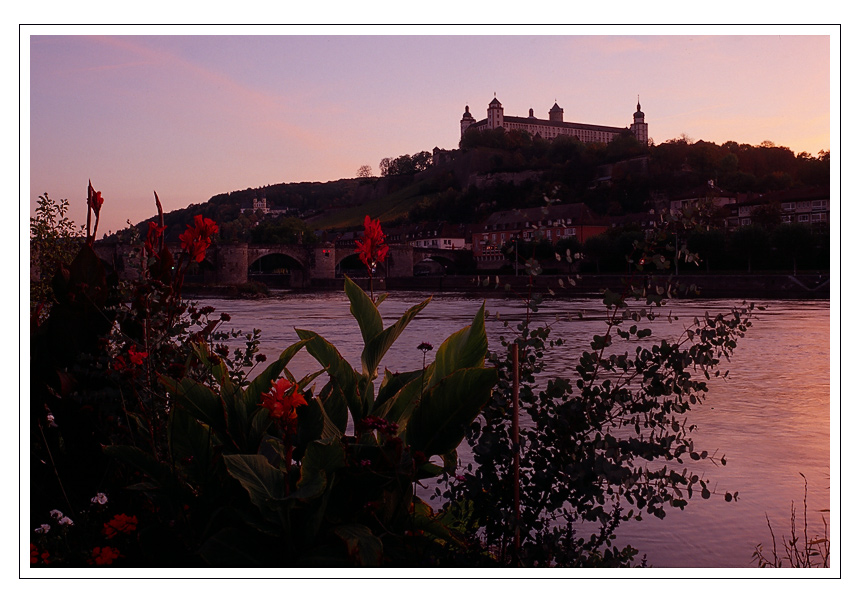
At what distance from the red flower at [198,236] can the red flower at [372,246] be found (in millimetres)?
416

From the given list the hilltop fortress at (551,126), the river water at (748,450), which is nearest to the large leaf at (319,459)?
the river water at (748,450)

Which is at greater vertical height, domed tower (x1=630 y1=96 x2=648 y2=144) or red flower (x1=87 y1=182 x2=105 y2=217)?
domed tower (x1=630 y1=96 x2=648 y2=144)

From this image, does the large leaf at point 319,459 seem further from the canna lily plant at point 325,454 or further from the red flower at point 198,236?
the red flower at point 198,236

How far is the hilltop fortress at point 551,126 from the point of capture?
321 feet

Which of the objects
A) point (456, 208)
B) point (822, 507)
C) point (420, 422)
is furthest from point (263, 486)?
point (456, 208)

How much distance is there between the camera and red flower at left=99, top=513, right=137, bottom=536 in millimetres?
2164

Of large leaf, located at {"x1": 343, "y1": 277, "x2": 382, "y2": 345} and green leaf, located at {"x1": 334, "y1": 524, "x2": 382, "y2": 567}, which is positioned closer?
green leaf, located at {"x1": 334, "y1": 524, "x2": 382, "y2": 567}

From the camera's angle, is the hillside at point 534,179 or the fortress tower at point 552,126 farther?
the fortress tower at point 552,126

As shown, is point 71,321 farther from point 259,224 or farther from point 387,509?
point 259,224

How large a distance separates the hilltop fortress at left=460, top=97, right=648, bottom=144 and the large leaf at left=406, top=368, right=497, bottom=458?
3716 inches

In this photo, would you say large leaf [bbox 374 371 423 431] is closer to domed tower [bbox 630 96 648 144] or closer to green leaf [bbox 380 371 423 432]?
green leaf [bbox 380 371 423 432]

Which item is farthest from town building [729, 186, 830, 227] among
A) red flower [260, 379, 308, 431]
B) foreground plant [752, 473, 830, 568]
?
red flower [260, 379, 308, 431]

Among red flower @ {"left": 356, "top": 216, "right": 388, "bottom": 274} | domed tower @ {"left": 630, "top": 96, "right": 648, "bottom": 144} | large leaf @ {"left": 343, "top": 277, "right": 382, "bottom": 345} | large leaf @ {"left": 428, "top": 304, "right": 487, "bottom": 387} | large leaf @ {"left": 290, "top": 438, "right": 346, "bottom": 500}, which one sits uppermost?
domed tower @ {"left": 630, "top": 96, "right": 648, "bottom": 144}

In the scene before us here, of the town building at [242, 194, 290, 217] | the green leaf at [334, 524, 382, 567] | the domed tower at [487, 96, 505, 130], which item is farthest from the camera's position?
the domed tower at [487, 96, 505, 130]
